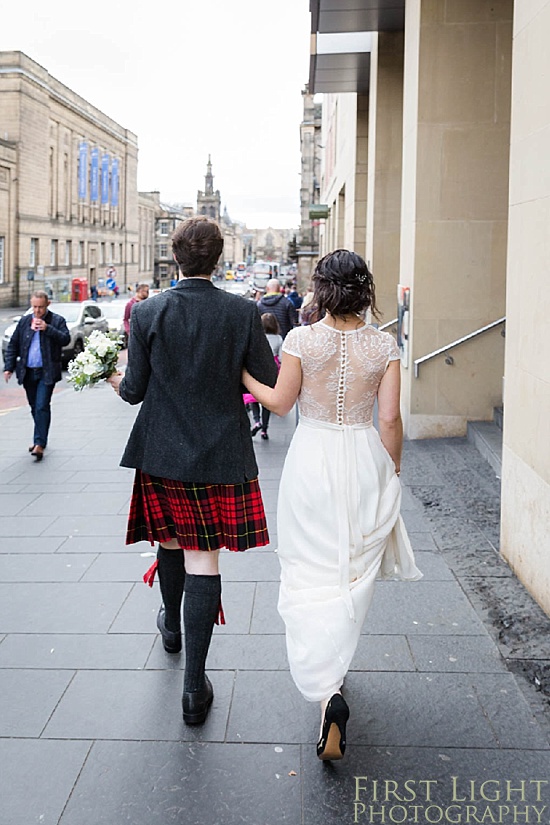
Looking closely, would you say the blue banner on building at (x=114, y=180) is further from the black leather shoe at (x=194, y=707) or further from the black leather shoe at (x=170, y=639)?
the black leather shoe at (x=194, y=707)

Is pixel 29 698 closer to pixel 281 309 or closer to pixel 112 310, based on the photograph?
pixel 281 309

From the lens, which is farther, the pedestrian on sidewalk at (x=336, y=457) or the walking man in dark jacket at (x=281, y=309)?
the walking man in dark jacket at (x=281, y=309)

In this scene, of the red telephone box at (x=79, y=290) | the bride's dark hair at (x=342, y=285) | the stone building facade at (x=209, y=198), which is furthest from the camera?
the stone building facade at (x=209, y=198)

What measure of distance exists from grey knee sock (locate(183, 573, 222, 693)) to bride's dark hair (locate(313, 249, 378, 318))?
1.25m

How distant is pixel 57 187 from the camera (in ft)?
203

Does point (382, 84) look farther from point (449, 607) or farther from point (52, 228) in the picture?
point (52, 228)

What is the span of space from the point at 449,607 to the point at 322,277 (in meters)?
2.31

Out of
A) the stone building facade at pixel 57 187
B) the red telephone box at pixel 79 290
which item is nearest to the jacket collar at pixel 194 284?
the stone building facade at pixel 57 187

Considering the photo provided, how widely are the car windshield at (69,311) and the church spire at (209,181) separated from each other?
Result: 15094 centimetres

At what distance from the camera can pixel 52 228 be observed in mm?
59406

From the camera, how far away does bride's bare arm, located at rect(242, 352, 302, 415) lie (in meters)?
3.53

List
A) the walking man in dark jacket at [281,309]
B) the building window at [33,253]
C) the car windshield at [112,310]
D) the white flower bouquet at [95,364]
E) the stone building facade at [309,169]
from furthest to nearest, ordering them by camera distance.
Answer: the building window at [33,253] < the stone building facade at [309,169] < the car windshield at [112,310] < the walking man in dark jacket at [281,309] < the white flower bouquet at [95,364]

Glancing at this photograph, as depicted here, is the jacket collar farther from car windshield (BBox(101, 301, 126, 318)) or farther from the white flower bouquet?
car windshield (BBox(101, 301, 126, 318))

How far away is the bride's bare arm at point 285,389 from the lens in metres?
3.53
